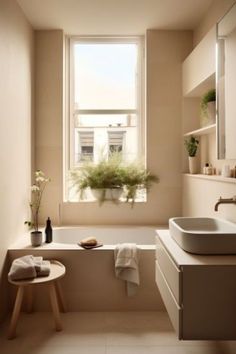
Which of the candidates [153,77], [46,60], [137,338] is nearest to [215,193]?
[137,338]

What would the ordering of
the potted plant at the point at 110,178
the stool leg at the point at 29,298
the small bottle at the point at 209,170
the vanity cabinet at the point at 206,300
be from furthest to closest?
the potted plant at the point at 110,178
the small bottle at the point at 209,170
the stool leg at the point at 29,298
the vanity cabinet at the point at 206,300

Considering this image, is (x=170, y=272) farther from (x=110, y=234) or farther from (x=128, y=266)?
(x=110, y=234)

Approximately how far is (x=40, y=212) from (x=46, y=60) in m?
1.66

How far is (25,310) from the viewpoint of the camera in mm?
2811

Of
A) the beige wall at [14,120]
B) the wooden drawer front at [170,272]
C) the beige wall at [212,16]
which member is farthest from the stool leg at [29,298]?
the beige wall at [212,16]

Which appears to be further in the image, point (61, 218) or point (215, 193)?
point (61, 218)

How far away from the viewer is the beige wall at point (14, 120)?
2684 mm

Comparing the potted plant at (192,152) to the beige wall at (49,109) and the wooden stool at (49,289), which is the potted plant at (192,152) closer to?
the beige wall at (49,109)

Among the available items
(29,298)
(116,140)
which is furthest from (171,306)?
(116,140)

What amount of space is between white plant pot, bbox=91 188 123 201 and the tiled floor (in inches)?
48.2

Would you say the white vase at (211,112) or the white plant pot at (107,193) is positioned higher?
the white vase at (211,112)

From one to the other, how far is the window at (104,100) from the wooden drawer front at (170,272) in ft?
6.18

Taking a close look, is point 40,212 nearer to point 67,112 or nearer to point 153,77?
point 67,112

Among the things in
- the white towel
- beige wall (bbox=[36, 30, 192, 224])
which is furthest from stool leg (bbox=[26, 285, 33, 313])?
beige wall (bbox=[36, 30, 192, 224])
